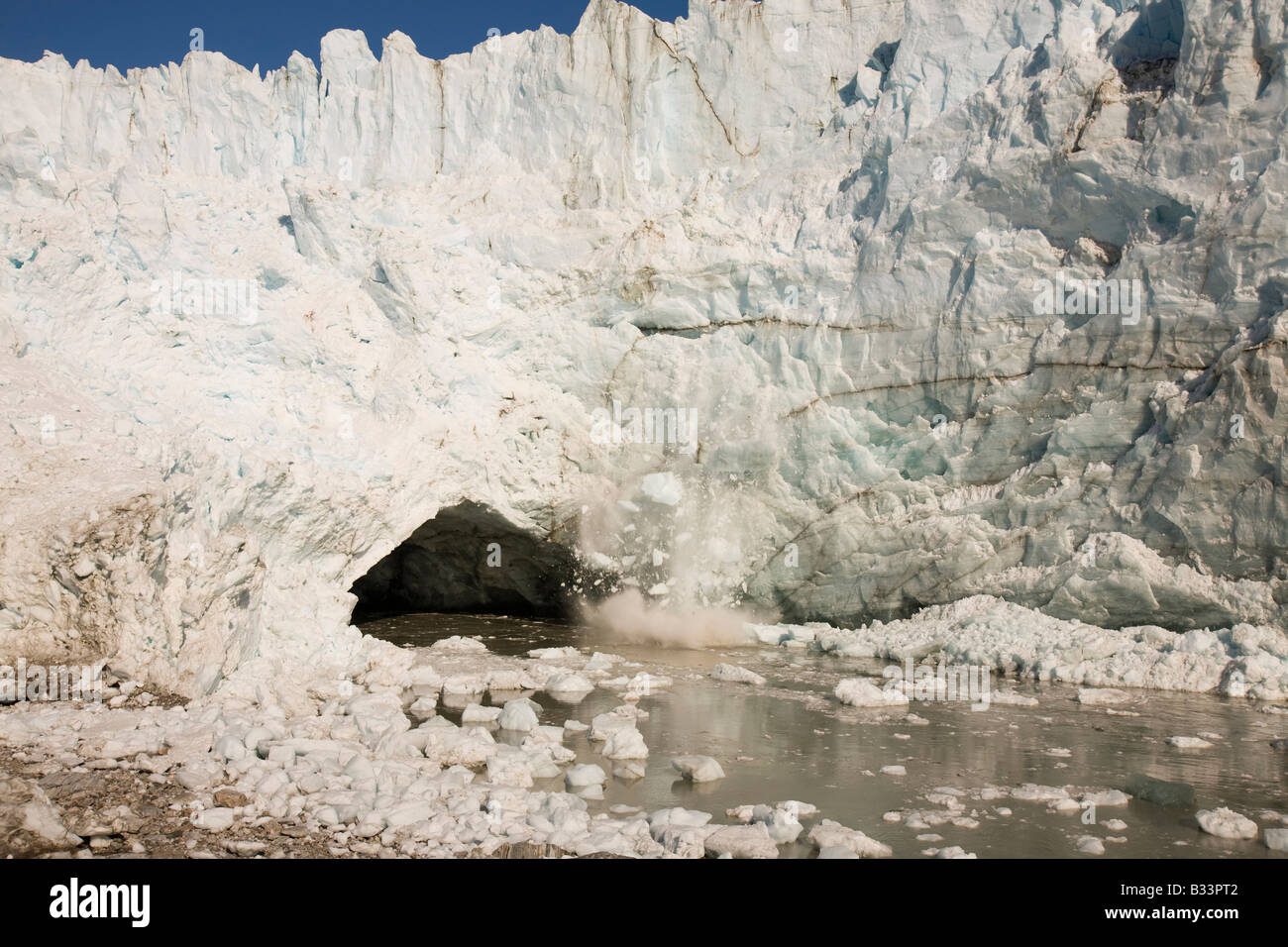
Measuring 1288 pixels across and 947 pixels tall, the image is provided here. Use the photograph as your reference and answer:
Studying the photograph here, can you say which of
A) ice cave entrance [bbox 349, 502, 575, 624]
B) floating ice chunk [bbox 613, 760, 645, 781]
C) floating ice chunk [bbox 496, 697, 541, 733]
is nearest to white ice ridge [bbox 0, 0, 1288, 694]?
ice cave entrance [bbox 349, 502, 575, 624]

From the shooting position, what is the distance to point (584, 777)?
23.6ft

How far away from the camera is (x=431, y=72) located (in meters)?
18.0

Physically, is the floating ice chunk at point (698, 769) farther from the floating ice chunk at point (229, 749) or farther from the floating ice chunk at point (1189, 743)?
the floating ice chunk at point (1189, 743)

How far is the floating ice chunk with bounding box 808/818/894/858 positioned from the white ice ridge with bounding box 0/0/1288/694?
617cm

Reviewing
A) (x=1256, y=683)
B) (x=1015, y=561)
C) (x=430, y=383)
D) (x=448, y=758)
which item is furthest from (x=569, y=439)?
(x=1256, y=683)

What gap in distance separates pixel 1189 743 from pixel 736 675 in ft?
16.5

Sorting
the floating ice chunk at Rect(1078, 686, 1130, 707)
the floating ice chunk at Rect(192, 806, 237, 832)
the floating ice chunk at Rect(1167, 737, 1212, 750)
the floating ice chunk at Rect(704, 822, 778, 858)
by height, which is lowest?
the floating ice chunk at Rect(1078, 686, 1130, 707)

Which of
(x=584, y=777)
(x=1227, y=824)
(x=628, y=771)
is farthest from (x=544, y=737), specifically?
(x=1227, y=824)

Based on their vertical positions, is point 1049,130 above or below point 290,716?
above

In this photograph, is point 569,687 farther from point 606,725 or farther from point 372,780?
point 372,780

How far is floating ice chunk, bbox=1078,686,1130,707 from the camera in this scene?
1042 cm

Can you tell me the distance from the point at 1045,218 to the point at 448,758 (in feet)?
37.6

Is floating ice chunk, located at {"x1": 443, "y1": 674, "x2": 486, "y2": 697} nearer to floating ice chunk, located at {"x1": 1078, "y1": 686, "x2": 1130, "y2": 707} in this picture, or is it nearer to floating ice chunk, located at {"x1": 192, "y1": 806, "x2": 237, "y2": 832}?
floating ice chunk, located at {"x1": 192, "y1": 806, "x2": 237, "y2": 832}

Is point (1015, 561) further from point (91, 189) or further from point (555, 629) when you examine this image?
point (91, 189)
